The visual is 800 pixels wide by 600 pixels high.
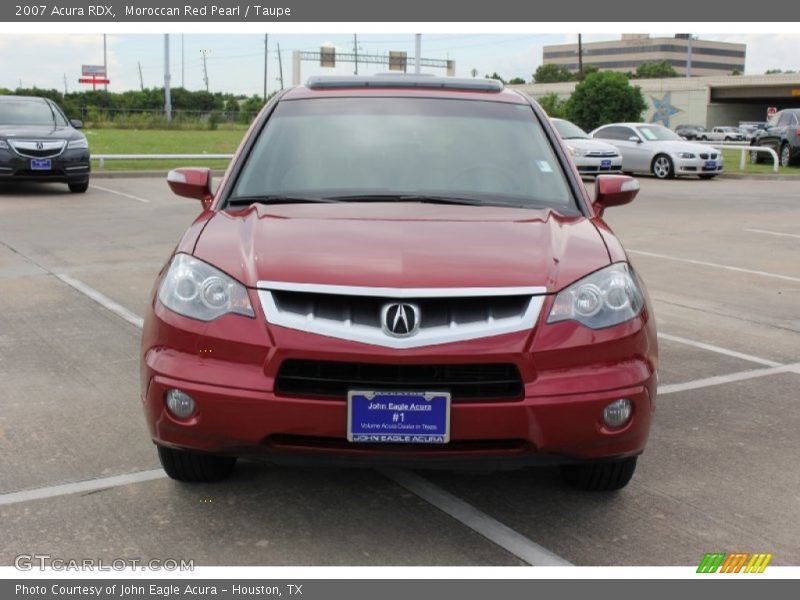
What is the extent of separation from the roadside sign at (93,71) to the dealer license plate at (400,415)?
11329 centimetres

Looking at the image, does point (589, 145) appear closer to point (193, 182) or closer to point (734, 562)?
point (193, 182)

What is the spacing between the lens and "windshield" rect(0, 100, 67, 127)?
16.1m

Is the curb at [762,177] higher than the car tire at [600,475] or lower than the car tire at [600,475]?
lower

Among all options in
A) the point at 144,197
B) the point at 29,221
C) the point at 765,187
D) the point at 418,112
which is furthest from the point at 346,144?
the point at 765,187

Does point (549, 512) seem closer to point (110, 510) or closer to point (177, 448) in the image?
point (177, 448)

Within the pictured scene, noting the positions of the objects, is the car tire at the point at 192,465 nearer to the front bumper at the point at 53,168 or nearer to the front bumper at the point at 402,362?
the front bumper at the point at 402,362

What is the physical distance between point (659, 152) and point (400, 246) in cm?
2096

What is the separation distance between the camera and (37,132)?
1545 centimetres

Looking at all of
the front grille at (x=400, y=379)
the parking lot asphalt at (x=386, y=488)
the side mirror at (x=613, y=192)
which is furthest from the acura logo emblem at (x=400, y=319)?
the side mirror at (x=613, y=192)

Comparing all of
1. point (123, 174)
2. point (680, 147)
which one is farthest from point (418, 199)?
point (680, 147)

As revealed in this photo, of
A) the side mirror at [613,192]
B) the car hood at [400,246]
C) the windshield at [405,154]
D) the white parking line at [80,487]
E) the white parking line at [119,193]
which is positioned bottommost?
the white parking line at [119,193]

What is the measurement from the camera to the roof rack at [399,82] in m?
4.88

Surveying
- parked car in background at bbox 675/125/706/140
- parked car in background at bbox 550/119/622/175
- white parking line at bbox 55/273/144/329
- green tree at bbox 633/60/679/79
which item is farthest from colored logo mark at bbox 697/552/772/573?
green tree at bbox 633/60/679/79

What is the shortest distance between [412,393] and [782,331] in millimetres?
4721
